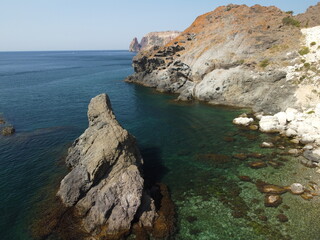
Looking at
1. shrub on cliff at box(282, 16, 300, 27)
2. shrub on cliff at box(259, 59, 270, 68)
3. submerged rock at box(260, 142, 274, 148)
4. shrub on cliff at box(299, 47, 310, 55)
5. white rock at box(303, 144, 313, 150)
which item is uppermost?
shrub on cliff at box(282, 16, 300, 27)

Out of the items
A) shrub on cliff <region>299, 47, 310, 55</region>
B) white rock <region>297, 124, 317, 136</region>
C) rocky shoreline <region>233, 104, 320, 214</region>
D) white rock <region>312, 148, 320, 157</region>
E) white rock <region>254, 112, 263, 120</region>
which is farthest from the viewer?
shrub on cliff <region>299, 47, 310, 55</region>

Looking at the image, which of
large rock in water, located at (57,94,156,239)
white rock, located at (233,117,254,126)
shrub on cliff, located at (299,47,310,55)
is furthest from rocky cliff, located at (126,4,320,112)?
large rock in water, located at (57,94,156,239)

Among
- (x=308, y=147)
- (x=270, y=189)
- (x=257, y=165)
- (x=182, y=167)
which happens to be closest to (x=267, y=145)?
(x=308, y=147)

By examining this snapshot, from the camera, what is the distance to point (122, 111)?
63.9 meters

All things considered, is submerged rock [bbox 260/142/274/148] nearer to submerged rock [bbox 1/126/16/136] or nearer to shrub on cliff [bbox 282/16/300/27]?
submerged rock [bbox 1/126/16/136]

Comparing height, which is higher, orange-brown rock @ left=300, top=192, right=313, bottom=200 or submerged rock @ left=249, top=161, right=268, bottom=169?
submerged rock @ left=249, top=161, right=268, bottom=169

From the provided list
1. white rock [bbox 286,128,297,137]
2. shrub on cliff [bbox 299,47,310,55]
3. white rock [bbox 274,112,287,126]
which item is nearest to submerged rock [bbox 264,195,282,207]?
white rock [bbox 286,128,297,137]

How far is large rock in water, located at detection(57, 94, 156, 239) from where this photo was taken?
23.0m

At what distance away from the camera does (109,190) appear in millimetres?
24703

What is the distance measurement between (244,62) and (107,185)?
57.2 m

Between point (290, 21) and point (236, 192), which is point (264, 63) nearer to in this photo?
point (290, 21)

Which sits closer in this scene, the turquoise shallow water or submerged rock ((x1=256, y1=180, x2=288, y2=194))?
the turquoise shallow water

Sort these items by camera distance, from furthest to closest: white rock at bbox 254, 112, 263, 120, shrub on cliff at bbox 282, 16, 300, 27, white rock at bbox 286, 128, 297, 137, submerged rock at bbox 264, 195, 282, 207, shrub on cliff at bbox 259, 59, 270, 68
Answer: shrub on cliff at bbox 282, 16, 300, 27
shrub on cliff at bbox 259, 59, 270, 68
white rock at bbox 254, 112, 263, 120
white rock at bbox 286, 128, 297, 137
submerged rock at bbox 264, 195, 282, 207

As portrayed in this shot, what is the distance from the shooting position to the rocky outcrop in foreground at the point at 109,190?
2288 cm
